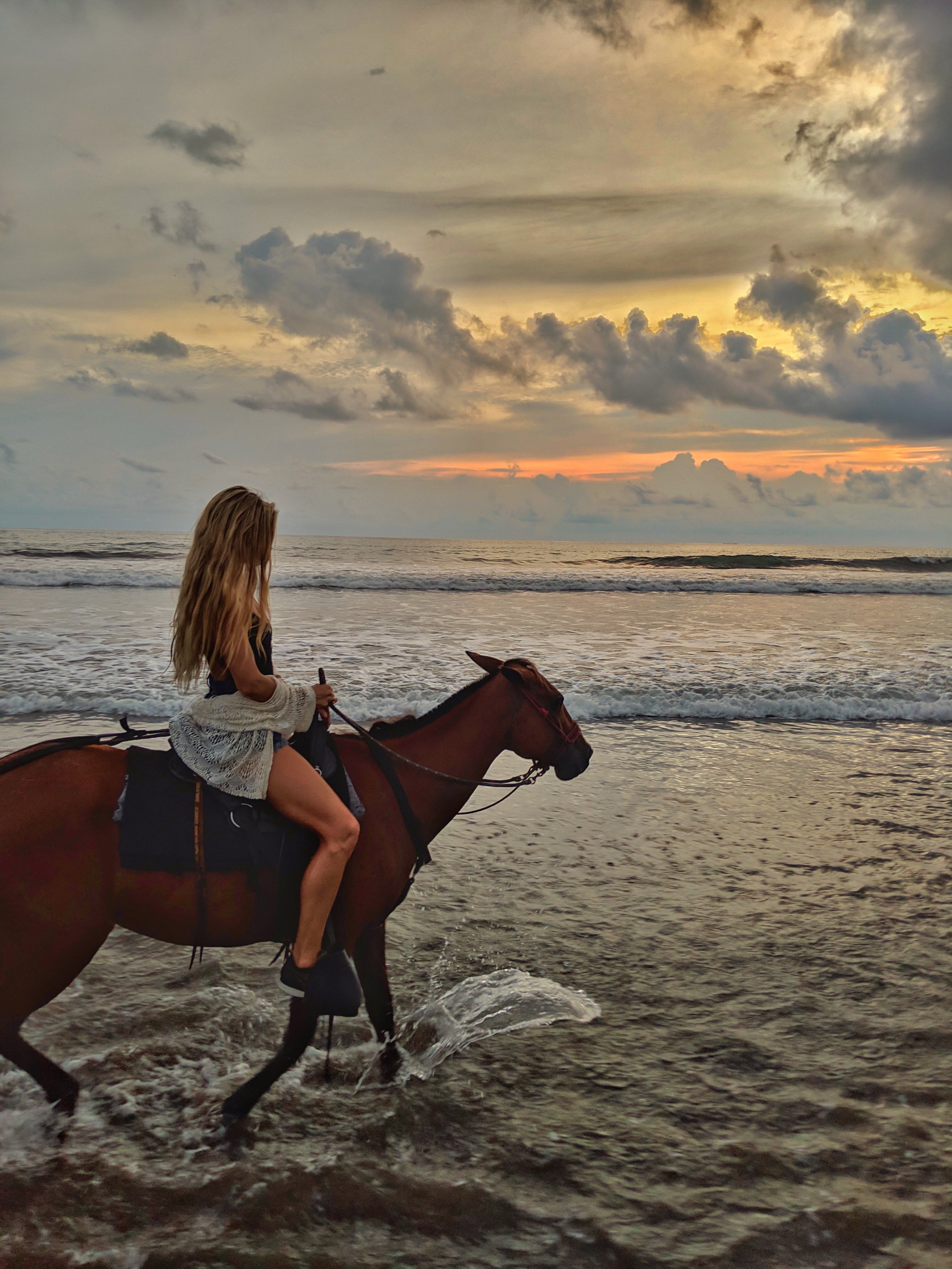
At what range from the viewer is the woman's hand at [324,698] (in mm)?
2945

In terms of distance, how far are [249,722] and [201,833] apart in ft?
1.39

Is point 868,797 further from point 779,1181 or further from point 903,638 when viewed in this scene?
point 903,638

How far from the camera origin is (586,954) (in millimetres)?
4273

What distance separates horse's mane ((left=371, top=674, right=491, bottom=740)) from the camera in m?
3.36

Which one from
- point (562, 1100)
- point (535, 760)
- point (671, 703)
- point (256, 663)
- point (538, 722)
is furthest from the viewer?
point (671, 703)

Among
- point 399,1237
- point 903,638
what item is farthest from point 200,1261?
point 903,638

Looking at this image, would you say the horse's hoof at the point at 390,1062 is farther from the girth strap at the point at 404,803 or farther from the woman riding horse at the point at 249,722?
the girth strap at the point at 404,803

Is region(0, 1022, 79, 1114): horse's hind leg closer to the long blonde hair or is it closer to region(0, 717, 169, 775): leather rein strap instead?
region(0, 717, 169, 775): leather rein strap

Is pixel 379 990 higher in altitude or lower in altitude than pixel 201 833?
lower

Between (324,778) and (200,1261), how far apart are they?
4.94ft

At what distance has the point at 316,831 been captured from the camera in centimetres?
282

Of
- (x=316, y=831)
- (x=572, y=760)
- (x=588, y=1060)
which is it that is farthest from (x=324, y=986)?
(x=572, y=760)

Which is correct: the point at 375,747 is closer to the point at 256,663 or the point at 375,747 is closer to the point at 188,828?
the point at 256,663

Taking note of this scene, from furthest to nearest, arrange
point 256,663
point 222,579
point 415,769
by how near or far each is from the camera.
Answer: point 415,769 < point 256,663 < point 222,579
